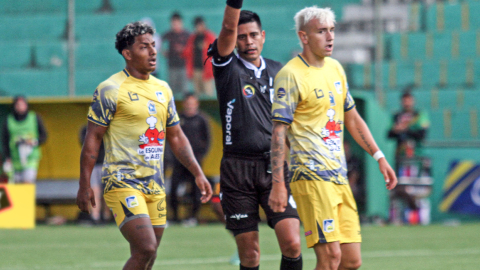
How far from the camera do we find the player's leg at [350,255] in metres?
4.82

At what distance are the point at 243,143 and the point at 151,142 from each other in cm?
64

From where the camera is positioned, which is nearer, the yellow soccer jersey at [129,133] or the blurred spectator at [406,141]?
the yellow soccer jersey at [129,133]

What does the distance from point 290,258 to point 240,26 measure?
1.63 metres

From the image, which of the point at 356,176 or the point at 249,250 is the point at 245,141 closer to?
the point at 249,250

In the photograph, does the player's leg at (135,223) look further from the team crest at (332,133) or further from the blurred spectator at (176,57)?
the blurred spectator at (176,57)

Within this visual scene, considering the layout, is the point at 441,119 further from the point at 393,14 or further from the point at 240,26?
the point at 240,26

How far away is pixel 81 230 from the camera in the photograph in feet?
39.4

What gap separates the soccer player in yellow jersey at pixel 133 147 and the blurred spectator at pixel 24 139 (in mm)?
8166

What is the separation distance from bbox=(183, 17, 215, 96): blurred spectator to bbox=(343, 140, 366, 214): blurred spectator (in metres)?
3.11

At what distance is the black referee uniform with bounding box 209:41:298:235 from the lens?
5.04 meters

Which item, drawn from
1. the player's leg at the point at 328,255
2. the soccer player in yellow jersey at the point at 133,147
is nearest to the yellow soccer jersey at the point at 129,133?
the soccer player in yellow jersey at the point at 133,147

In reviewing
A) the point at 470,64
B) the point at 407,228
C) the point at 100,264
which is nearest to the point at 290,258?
the point at 100,264

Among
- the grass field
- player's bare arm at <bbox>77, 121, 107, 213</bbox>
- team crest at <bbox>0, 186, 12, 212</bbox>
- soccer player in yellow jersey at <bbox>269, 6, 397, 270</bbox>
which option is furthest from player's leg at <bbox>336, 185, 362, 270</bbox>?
team crest at <bbox>0, 186, 12, 212</bbox>

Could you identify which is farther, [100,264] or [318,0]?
[318,0]
